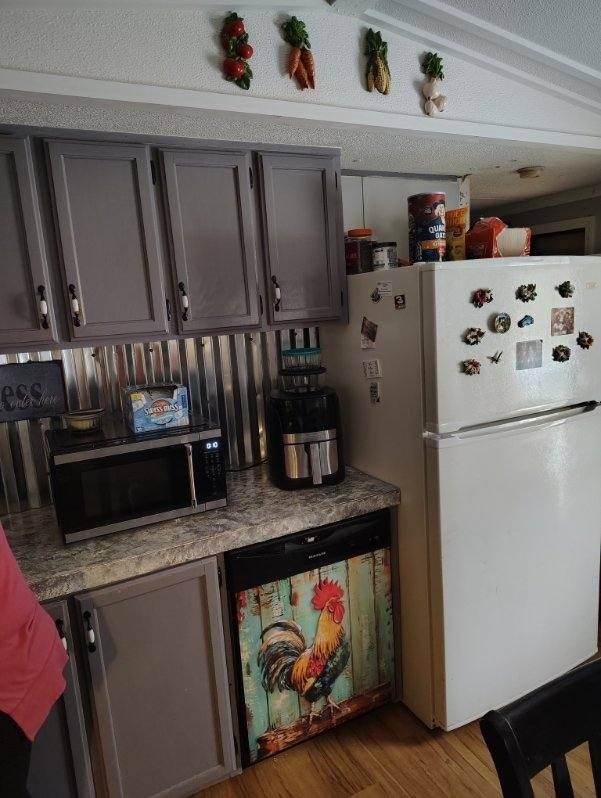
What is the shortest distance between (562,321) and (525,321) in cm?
20

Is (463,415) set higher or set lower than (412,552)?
higher

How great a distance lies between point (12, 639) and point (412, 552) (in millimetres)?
1334

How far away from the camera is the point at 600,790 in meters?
0.87

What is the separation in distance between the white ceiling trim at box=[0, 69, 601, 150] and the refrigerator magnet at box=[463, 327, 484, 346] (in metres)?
0.77

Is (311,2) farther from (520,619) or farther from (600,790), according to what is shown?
(520,619)

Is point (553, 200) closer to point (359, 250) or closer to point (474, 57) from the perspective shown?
point (474, 57)

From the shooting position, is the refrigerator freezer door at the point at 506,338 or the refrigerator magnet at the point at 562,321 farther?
the refrigerator magnet at the point at 562,321

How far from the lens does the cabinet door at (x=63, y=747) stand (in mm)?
1518

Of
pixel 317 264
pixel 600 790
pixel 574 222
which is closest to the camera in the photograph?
pixel 600 790

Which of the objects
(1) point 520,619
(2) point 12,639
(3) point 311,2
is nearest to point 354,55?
(3) point 311,2

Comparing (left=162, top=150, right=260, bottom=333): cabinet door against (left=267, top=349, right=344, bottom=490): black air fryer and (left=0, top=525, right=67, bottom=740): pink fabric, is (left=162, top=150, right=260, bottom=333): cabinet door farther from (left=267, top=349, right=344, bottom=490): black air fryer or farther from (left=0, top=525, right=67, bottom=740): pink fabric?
(left=0, top=525, right=67, bottom=740): pink fabric

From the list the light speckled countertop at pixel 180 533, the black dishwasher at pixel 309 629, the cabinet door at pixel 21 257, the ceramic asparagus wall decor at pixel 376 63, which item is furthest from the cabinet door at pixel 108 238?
the black dishwasher at pixel 309 629

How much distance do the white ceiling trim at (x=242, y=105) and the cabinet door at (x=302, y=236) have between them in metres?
0.30

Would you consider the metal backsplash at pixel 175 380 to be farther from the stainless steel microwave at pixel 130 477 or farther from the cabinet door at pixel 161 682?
the cabinet door at pixel 161 682
